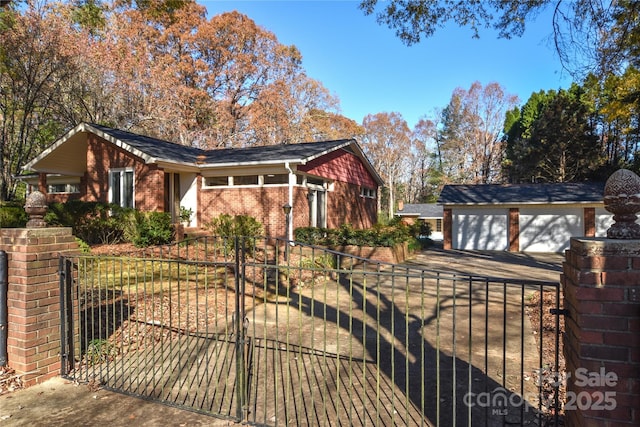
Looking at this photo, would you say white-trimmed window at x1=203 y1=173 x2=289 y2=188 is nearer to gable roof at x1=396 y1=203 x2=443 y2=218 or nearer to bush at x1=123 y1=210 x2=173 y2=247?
bush at x1=123 y1=210 x2=173 y2=247

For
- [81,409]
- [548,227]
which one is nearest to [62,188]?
[81,409]

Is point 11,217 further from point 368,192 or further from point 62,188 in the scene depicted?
point 368,192

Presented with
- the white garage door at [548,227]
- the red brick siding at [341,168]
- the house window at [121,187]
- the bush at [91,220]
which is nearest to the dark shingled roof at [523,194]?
the white garage door at [548,227]

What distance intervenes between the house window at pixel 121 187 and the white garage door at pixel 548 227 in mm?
17670

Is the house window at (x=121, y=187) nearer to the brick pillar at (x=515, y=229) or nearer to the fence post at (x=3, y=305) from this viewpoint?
the fence post at (x=3, y=305)

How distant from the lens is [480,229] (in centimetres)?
1875

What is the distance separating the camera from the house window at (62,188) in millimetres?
17922

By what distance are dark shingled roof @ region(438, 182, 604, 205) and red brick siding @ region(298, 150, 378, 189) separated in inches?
173

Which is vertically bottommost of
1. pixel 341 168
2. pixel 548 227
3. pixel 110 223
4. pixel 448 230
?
pixel 448 230

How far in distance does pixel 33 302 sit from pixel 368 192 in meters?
19.2

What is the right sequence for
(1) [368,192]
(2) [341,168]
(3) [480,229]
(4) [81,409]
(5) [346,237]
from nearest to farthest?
(4) [81,409], (5) [346,237], (2) [341,168], (3) [480,229], (1) [368,192]

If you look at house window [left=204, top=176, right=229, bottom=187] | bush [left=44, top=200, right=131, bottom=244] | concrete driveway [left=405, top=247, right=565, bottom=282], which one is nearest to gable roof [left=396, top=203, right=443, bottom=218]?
concrete driveway [left=405, top=247, right=565, bottom=282]

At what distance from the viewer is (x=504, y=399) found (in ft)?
11.4

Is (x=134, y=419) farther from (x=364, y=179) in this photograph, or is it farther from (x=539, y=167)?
(x=539, y=167)
